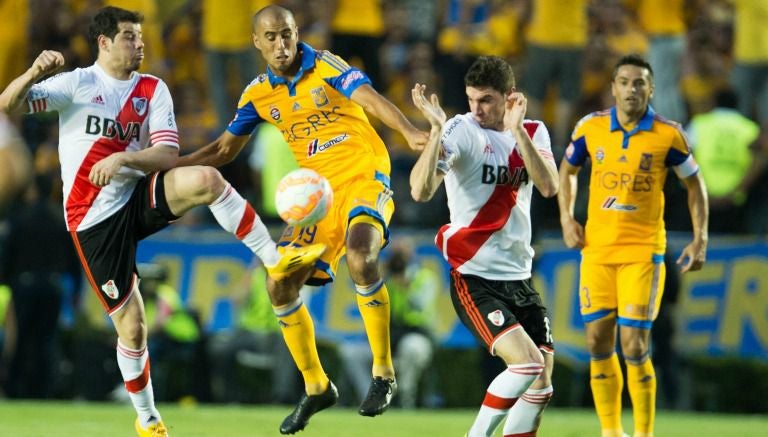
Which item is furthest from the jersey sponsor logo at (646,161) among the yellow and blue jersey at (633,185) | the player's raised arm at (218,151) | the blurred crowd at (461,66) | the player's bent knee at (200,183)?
the blurred crowd at (461,66)

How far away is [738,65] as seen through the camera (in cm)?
1664

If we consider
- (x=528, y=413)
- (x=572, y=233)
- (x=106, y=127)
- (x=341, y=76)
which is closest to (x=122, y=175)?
(x=106, y=127)

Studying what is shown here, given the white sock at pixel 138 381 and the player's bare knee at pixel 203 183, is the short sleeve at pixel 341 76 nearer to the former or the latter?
the player's bare knee at pixel 203 183

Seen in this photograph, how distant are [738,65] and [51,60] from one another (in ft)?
32.3

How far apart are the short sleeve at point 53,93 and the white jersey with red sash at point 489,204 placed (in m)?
2.66

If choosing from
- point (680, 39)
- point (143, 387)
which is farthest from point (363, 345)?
point (143, 387)

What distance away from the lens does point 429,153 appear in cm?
884

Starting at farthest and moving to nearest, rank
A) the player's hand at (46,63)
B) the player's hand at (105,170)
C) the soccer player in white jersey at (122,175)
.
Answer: the soccer player in white jersey at (122,175) < the player's hand at (105,170) < the player's hand at (46,63)

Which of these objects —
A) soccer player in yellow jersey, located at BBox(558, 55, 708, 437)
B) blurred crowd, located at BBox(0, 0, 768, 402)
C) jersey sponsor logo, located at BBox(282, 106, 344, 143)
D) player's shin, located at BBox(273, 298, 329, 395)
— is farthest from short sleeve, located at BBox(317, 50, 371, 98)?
blurred crowd, located at BBox(0, 0, 768, 402)

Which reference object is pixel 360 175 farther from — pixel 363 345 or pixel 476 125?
pixel 363 345

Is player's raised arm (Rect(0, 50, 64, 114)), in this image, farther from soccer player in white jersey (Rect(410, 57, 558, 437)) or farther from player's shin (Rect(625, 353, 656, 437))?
player's shin (Rect(625, 353, 656, 437))

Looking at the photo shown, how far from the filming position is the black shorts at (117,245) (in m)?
9.97

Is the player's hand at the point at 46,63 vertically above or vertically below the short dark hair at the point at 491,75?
above

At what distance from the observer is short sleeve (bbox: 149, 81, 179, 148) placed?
386 inches
